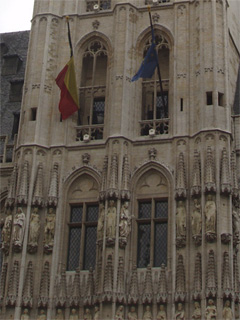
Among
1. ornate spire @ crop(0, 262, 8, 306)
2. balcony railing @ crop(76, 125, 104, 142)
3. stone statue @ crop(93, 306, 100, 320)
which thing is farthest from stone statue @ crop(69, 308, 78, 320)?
balcony railing @ crop(76, 125, 104, 142)

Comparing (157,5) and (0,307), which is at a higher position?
(157,5)

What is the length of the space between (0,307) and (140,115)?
9236 millimetres

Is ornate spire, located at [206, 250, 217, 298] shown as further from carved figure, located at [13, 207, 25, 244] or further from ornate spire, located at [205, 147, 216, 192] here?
carved figure, located at [13, 207, 25, 244]

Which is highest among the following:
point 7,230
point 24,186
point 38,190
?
point 24,186

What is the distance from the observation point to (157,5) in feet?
111

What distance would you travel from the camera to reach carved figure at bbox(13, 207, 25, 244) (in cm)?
2914

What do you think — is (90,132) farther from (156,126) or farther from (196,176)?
(196,176)

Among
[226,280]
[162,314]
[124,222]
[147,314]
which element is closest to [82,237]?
[124,222]

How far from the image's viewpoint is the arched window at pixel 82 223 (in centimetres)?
2938

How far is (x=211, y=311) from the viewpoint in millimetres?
26359

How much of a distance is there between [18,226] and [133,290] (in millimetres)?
4967

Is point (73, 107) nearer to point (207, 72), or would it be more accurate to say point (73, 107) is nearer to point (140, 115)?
point (140, 115)

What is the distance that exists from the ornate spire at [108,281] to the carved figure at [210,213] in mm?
3605

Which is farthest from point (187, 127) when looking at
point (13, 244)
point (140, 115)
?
point (13, 244)
